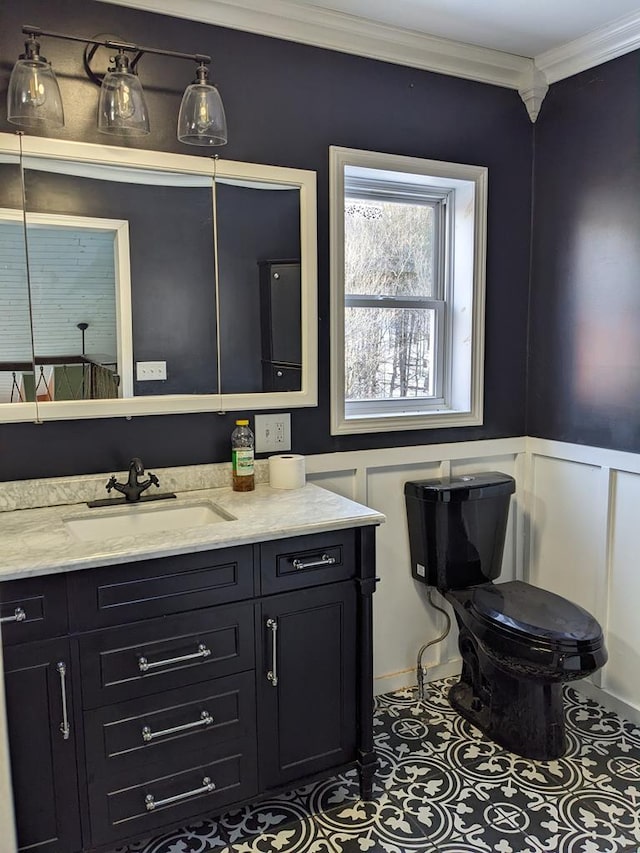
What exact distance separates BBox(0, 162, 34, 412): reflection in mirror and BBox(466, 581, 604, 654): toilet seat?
1573mm

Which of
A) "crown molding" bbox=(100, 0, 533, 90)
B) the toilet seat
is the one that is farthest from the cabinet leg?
"crown molding" bbox=(100, 0, 533, 90)

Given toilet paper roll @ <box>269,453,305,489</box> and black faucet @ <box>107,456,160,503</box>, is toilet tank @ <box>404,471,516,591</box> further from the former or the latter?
black faucet @ <box>107,456,160,503</box>

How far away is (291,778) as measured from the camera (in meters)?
1.81

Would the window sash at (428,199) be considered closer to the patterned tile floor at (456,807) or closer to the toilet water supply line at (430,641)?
the toilet water supply line at (430,641)

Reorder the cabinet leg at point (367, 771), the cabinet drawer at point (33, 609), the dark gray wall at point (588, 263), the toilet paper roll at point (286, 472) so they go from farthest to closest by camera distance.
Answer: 1. the dark gray wall at point (588, 263)
2. the toilet paper roll at point (286, 472)
3. the cabinet leg at point (367, 771)
4. the cabinet drawer at point (33, 609)

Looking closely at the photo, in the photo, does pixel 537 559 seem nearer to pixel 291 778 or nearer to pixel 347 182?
pixel 291 778

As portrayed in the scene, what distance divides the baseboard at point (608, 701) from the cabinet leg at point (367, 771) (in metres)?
1.01

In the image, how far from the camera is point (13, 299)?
1.82 m

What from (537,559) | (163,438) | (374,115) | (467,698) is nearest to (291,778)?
(467,698)

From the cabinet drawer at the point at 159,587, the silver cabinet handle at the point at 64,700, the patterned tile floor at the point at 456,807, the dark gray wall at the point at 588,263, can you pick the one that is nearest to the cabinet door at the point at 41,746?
the silver cabinet handle at the point at 64,700

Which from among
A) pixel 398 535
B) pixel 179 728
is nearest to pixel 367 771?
pixel 179 728

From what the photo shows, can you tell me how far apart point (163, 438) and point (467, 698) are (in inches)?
56.4

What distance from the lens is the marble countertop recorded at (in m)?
1.48

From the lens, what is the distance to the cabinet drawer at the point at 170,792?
157cm
